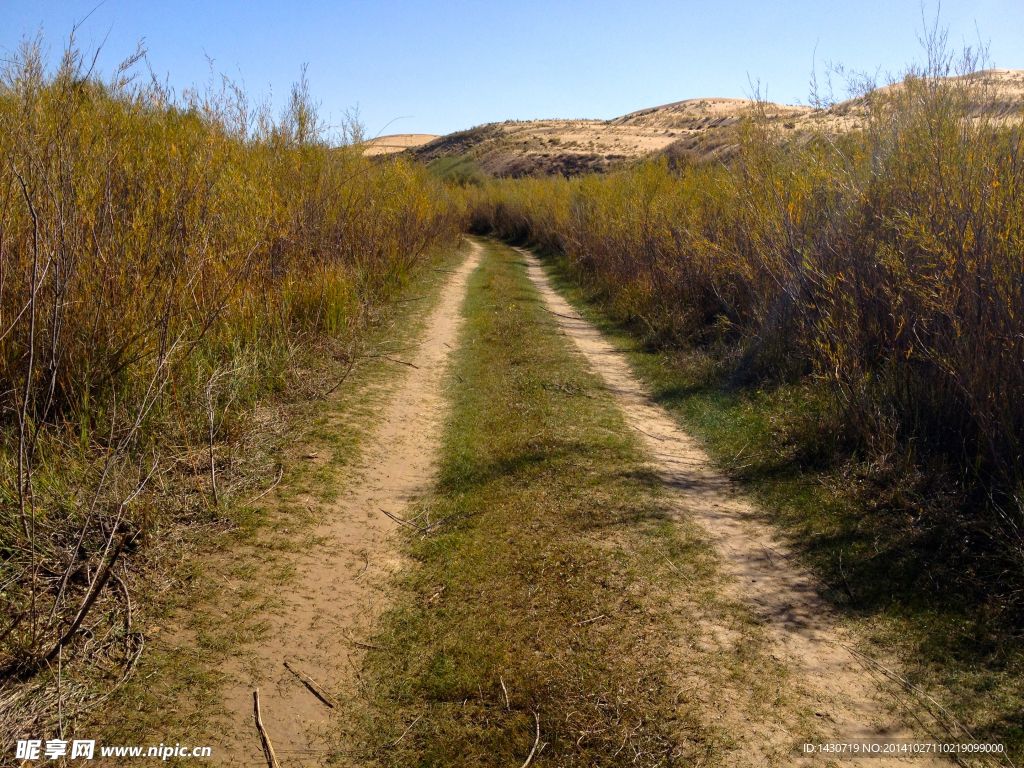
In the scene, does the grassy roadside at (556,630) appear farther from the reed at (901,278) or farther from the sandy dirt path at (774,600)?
the reed at (901,278)

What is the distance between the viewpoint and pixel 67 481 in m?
3.95

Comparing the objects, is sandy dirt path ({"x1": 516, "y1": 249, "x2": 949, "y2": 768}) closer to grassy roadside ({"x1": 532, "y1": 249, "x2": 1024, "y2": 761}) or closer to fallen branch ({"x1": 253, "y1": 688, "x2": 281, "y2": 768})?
grassy roadside ({"x1": 532, "y1": 249, "x2": 1024, "y2": 761})

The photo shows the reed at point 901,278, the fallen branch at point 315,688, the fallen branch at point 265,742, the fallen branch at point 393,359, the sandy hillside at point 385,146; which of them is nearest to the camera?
the fallen branch at point 265,742

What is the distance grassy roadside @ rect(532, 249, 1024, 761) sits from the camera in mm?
3238

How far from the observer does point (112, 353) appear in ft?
14.9

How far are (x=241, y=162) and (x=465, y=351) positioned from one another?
4.07 meters

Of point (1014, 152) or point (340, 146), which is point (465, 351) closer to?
point (340, 146)

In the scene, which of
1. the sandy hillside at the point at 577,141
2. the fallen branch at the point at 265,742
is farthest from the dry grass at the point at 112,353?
the sandy hillside at the point at 577,141

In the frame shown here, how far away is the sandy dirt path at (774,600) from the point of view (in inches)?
117

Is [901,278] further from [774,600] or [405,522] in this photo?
[405,522]

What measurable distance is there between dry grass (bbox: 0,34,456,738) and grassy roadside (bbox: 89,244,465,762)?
122mm

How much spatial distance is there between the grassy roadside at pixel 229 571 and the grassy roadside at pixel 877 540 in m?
3.42

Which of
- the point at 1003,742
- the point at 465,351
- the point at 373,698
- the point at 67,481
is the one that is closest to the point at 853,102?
the point at 465,351

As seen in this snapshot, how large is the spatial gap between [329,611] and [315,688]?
653mm
